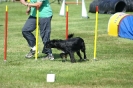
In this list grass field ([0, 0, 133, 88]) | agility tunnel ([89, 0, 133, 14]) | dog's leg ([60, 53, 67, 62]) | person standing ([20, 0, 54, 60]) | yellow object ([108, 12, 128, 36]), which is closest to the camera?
grass field ([0, 0, 133, 88])

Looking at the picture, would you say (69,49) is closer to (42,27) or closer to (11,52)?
(42,27)

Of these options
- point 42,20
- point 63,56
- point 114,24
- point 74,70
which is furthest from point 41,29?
point 114,24

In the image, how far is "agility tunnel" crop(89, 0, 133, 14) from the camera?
101ft

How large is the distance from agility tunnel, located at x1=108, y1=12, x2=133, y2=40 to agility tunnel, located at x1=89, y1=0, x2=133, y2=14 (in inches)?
504

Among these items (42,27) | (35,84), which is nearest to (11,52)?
(42,27)

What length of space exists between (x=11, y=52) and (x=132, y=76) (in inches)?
193

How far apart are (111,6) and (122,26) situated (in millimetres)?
13387

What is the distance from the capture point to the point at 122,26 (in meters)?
17.6

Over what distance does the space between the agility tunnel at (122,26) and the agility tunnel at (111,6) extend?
12802 mm

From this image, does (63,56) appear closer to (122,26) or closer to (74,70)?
(74,70)

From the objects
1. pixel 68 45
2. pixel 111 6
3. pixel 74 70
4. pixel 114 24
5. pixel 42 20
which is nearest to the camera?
pixel 74 70

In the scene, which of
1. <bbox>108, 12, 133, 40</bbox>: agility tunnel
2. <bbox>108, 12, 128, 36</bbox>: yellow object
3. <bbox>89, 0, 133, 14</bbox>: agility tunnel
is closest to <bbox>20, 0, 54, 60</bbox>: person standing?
<bbox>108, 12, 133, 40</bbox>: agility tunnel

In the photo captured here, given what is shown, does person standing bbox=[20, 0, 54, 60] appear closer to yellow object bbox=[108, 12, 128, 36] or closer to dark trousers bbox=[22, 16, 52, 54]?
dark trousers bbox=[22, 16, 52, 54]

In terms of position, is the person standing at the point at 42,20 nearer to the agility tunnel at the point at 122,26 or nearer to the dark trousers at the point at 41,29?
the dark trousers at the point at 41,29
